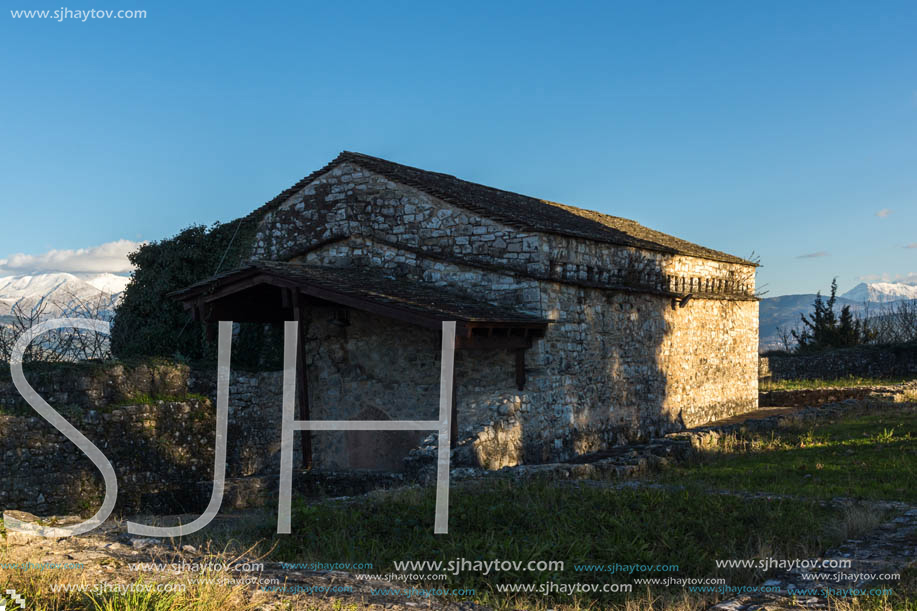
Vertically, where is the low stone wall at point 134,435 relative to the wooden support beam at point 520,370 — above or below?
below

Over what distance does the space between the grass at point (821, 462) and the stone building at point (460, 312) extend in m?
2.65

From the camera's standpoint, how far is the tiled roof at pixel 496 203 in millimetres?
14422

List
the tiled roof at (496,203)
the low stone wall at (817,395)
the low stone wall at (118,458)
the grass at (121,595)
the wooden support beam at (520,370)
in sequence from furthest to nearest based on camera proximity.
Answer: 1. the low stone wall at (817,395)
2. the tiled roof at (496,203)
3. the wooden support beam at (520,370)
4. the low stone wall at (118,458)
5. the grass at (121,595)

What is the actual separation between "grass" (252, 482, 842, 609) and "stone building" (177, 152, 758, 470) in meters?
3.13

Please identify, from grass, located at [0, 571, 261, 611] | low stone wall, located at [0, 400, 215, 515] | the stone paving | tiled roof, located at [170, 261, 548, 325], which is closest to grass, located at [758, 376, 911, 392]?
tiled roof, located at [170, 261, 548, 325]

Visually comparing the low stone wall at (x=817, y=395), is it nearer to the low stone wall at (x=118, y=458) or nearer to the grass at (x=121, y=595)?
the low stone wall at (x=118, y=458)

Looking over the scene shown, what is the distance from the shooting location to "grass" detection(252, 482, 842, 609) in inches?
263

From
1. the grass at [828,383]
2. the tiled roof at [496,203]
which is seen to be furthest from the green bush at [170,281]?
the grass at [828,383]

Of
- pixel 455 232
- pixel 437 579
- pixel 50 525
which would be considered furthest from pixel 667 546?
pixel 455 232

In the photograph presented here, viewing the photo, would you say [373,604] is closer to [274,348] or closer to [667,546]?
[667,546]

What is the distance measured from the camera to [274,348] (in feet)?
52.0

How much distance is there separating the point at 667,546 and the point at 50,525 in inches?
247

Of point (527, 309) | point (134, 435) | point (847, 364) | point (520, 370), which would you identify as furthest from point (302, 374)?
point (847, 364)

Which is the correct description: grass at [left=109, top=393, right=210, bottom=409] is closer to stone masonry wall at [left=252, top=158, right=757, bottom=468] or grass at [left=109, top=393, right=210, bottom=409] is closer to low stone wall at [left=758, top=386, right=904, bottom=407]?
stone masonry wall at [left=252, top=158, right=757, bottom=468]
